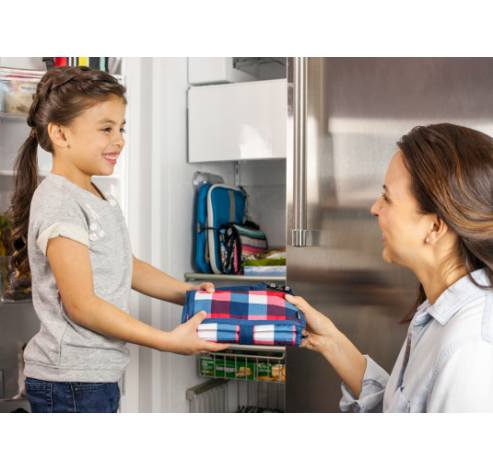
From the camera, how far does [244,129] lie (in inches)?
74.7

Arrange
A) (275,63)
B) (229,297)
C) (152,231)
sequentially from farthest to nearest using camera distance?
(275,63)
(152,231)
(229,297)

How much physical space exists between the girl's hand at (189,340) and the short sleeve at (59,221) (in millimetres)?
258

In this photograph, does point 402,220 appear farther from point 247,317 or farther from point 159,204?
point 159,204

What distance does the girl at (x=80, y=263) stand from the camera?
982 millimetres

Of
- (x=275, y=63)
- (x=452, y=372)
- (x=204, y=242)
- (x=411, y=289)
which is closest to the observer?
(x=452, y=372)

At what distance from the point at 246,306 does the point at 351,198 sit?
64 cm

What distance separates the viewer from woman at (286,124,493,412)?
2.25 ft

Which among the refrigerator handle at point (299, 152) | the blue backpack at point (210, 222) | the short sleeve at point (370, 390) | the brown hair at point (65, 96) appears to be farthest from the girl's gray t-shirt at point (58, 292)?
the blue backpack at point (210, 222)

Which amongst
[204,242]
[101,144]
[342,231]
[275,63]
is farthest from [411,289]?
[275,63]

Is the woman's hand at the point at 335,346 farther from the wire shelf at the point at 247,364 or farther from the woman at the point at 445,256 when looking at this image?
the wire shelf at the point at 247,364

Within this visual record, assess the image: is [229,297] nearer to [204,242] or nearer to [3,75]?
[204,242]

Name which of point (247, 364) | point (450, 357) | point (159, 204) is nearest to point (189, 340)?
point (450, 357)

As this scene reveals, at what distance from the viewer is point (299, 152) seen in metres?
1.56

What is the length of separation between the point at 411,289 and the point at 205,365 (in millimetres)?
921
